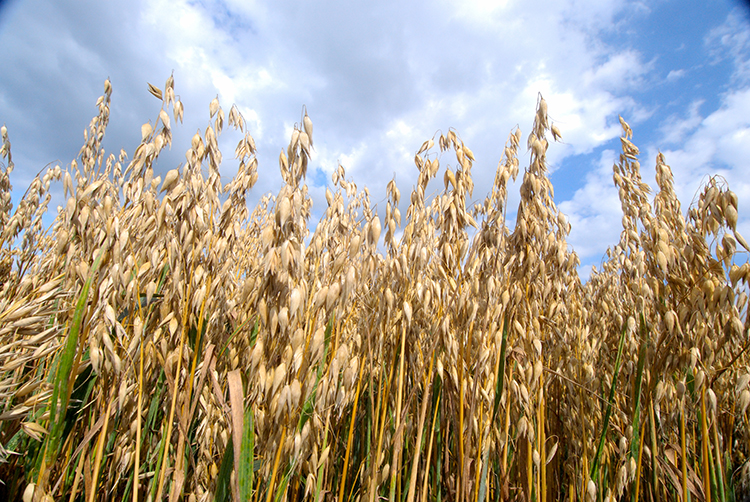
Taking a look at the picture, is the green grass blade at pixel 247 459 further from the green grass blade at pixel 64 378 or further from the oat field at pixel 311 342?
the green grass blade at pixel 64 378

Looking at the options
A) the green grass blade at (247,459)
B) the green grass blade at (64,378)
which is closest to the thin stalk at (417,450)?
the green grass blade at (247,459)

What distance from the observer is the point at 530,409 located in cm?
125

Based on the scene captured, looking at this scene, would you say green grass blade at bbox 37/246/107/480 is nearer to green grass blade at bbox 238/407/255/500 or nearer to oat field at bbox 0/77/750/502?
oat field at bbox 0/77/750/502

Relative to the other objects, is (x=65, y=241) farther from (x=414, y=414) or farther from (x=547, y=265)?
(x=547, y=265)

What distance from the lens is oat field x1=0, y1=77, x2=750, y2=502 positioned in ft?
3.00

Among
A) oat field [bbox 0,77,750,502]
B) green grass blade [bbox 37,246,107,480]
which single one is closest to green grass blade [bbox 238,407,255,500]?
oat field [bbox 0,77,750,502]

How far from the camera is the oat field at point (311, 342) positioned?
0.91 meters

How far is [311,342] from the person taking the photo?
0.93 meters

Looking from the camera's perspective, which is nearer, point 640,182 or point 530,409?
point 530,409

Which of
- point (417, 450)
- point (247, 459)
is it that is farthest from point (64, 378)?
point (417, 450)

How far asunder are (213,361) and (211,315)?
21 centimetres

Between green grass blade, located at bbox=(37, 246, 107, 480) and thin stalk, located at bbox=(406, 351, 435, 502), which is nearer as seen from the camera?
green grass blade, located at bbox=(37, 246, 107, 480)

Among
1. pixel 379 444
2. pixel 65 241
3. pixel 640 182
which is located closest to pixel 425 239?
pixel 379 444

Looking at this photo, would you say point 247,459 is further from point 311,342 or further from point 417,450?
point 417,450
